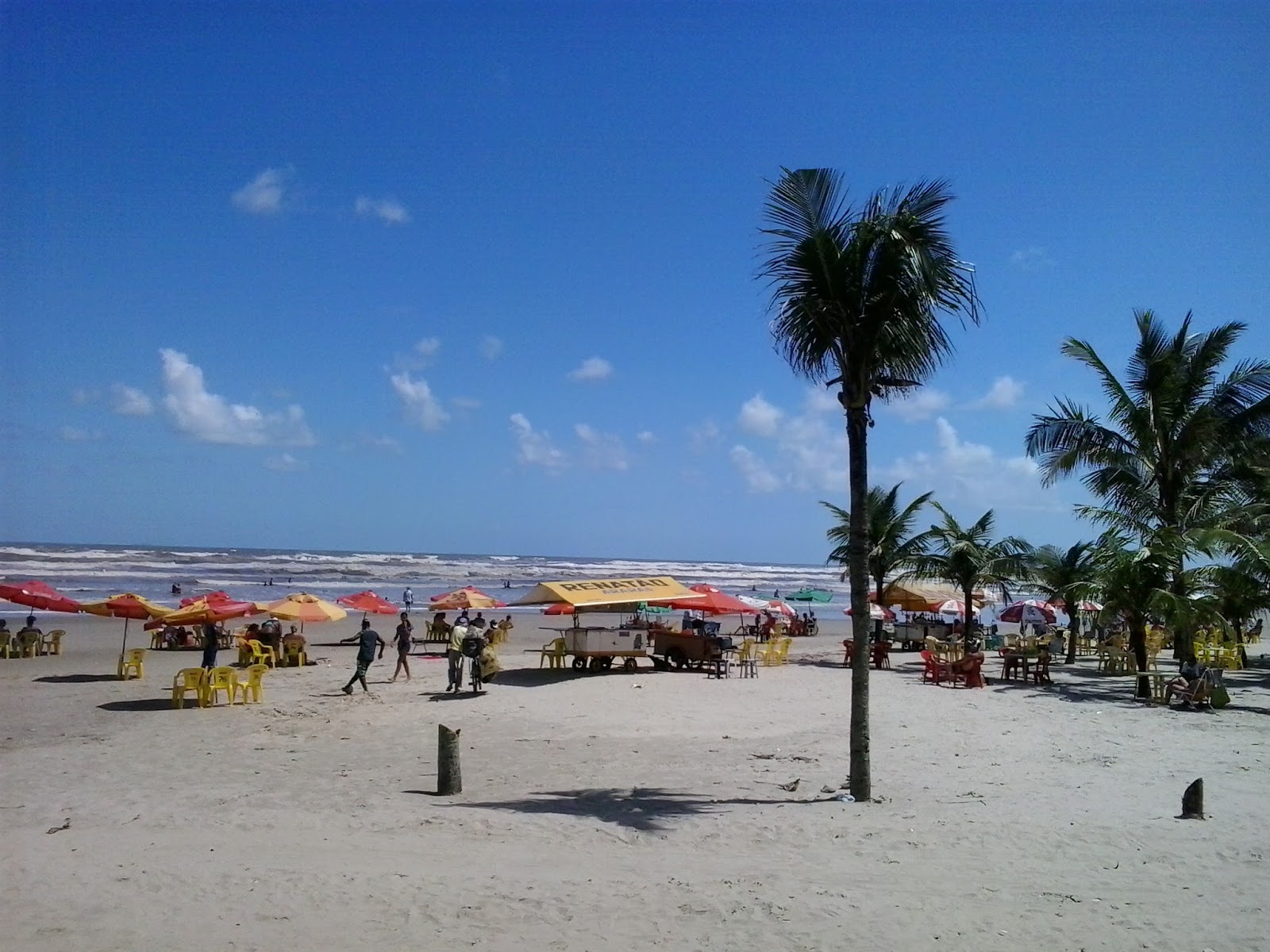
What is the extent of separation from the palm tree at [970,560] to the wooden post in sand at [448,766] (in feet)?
59.5

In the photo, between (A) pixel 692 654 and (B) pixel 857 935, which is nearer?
(B) pixel 857 935

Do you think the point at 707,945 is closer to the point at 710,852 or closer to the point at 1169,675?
the point at 710,852

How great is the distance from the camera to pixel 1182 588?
699 inches

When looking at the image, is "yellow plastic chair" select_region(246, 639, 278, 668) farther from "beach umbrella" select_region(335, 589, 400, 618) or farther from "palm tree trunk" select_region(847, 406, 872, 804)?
"palm tree trunk" select_region(847, 406, 872, 804)

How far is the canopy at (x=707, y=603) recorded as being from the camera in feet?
69.6

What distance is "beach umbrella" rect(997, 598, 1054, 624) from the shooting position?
31828 mm

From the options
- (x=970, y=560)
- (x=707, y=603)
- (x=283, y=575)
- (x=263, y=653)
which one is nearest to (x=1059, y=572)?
(x=970, y=560)

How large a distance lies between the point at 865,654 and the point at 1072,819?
7.10 feet

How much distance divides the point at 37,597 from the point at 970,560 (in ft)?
72.2

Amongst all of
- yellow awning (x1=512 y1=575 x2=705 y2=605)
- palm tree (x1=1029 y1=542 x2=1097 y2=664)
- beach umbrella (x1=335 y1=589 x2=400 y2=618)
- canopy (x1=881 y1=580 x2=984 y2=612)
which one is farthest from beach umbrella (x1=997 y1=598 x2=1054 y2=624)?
beach umbrella (x1=335 y1=589 x2=400 y2=618)

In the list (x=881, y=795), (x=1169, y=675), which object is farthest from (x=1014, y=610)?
(x=881, y=795)

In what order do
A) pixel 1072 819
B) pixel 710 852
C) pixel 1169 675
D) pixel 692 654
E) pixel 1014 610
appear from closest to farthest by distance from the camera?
pixel 710 852 → pixel 1072 819 → pixel 1169 675 → pixel 692 654 → pixel 1014 610

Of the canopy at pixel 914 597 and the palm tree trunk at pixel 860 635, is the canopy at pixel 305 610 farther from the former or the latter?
the canopy at pixel 914 597

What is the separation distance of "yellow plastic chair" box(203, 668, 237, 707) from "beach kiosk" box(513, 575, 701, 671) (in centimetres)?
526
